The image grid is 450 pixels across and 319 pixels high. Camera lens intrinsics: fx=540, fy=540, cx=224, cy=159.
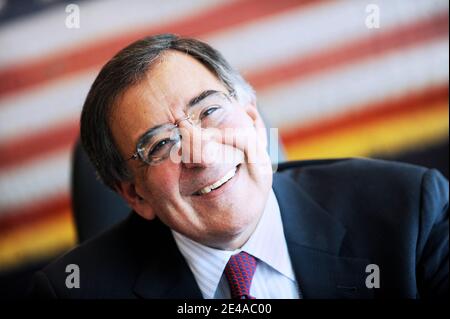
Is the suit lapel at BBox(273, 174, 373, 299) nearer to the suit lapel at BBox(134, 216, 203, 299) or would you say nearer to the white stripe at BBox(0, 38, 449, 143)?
the suit lapel at BBox(134, 216, 203, 299)

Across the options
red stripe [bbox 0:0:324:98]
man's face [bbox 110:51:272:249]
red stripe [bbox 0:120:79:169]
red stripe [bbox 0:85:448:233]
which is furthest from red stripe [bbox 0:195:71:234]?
man's face [bbox 110:51:272:249]

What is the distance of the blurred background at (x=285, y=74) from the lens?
1.60 metres

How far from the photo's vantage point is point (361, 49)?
64.3 inches

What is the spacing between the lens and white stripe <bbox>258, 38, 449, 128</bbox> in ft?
5.41

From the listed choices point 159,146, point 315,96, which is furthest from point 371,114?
point 159,146

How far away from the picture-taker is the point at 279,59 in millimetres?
1678

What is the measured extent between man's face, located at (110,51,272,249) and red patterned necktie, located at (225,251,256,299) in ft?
0.19

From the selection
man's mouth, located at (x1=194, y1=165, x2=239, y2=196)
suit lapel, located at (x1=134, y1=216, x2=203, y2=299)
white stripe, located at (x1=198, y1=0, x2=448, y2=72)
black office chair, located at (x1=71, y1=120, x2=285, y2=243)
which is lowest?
suit lapel, located at (x1=134, y1=216, x2=203, y2=299)

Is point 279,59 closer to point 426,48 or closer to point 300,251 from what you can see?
point 426,48

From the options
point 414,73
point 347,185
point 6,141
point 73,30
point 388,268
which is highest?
point 73,30

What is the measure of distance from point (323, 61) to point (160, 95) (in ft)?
2.45

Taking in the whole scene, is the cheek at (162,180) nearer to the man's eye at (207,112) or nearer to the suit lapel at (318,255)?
the man's eye at (207,112)
